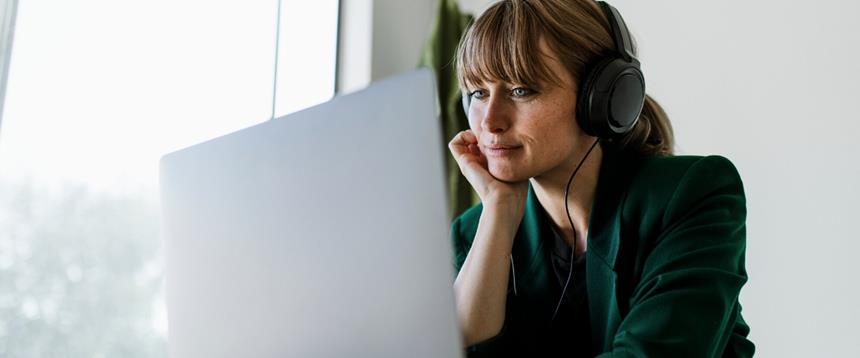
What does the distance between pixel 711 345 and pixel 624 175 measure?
1.01 feet

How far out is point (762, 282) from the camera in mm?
1694

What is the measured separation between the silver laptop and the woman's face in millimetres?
363

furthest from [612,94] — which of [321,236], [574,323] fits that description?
[321,236]

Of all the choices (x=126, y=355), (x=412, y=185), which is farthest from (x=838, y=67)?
(x=126, y=355)

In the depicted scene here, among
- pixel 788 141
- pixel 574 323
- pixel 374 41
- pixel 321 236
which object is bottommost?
pixel 574 323

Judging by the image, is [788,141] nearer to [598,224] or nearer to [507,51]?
[598,224]

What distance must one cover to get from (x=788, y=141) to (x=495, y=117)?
104 cm

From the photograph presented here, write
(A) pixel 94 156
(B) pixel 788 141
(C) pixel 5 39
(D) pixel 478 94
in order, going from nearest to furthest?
(D) pixel 478 94 < (C) pixel 5 39 < (A) pixel 94 156 < (B) pixel 788 141

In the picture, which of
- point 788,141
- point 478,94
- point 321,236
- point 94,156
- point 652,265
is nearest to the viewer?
point 321,236

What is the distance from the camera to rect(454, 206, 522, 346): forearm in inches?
37.3

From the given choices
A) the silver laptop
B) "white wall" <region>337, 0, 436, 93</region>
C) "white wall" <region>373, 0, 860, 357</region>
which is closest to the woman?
Answer: the silver laptop

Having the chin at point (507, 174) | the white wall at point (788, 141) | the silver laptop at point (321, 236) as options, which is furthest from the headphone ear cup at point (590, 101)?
the white wall at point (788, 141)

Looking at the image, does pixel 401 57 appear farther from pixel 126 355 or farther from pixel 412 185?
pixel 412 185

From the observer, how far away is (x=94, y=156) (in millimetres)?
1384
